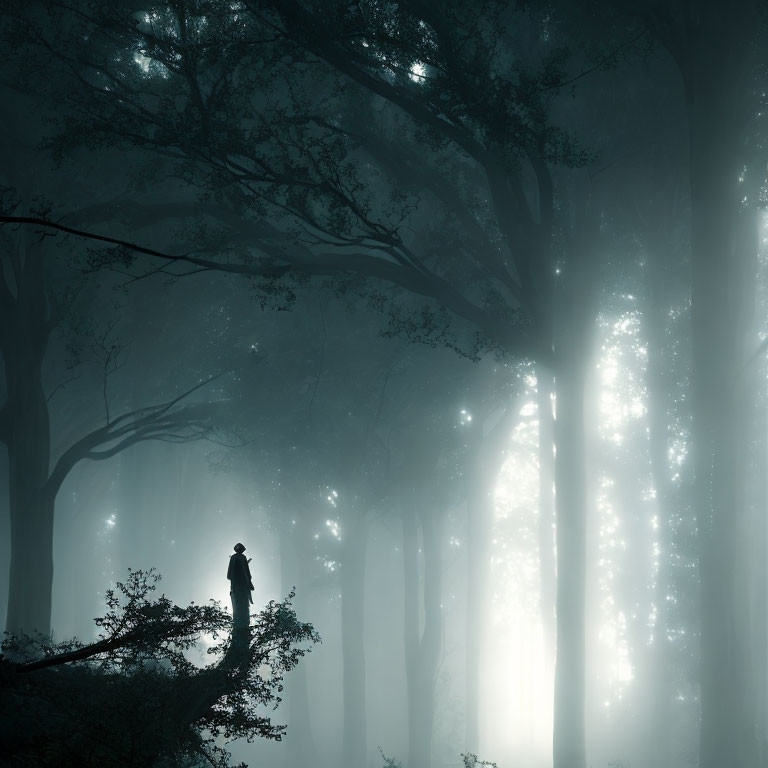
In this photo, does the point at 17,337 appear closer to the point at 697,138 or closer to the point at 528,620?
the point at 697,138

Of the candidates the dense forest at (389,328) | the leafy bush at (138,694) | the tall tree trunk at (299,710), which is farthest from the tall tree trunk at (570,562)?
the tall tree trunk at (299,710)

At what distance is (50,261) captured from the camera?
20.7 metres

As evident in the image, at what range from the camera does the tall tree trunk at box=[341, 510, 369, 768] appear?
26.3m

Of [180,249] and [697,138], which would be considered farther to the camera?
[180,249]

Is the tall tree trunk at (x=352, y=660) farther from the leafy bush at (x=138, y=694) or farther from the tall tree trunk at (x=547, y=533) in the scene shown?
the leafy bush at (x=138, y=694)

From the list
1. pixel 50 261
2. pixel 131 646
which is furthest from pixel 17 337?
pixel 131 646

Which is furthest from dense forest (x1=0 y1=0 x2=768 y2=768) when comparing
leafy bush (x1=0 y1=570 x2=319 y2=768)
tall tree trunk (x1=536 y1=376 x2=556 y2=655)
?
tall tree trunk (x1=536 y1=376 x2=556 y2=655)

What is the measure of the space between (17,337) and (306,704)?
56.6ft

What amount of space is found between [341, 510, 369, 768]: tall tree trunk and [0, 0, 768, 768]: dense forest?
120mm

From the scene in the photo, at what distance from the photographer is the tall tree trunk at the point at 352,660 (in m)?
26.3

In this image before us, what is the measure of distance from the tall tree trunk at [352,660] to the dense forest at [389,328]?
0.39 feet

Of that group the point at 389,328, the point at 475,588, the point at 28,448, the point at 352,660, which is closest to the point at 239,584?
the point at 28,448

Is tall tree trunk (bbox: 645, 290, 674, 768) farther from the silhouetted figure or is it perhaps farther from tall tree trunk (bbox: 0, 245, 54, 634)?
the silhouetted figure

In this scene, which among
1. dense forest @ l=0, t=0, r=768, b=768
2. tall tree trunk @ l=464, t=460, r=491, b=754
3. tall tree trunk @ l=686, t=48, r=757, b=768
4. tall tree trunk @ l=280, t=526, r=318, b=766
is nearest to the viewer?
dense forest @ l=0, t=0, r=768, b=768
